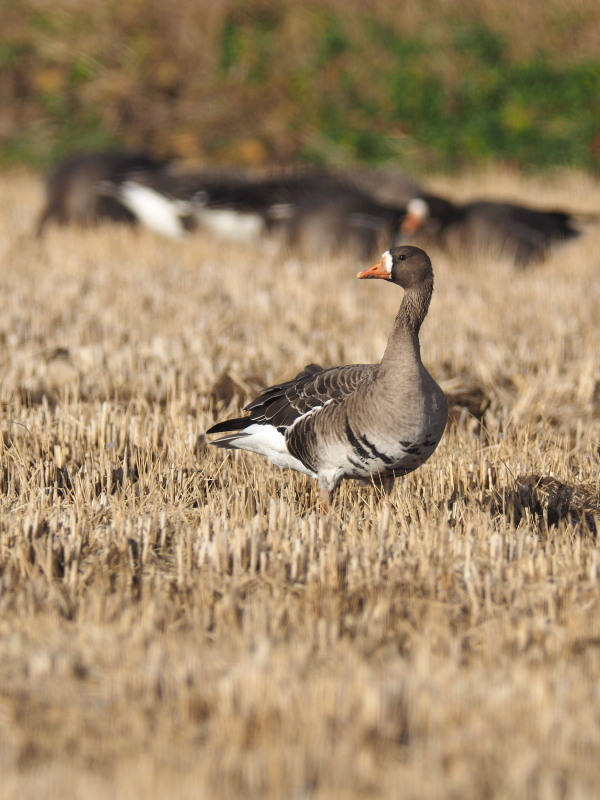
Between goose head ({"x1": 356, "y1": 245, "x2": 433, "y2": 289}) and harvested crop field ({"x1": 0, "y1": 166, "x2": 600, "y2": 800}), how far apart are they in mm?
975

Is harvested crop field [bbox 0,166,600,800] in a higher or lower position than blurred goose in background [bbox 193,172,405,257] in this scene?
lower

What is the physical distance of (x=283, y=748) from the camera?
2648 mm

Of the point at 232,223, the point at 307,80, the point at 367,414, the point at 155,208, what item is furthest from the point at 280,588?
the point at 307,80

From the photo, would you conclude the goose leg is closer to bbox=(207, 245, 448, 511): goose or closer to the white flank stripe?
bbox=(207, 245, 448, 511): goose

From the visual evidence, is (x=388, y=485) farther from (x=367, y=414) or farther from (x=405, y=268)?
(x=405, y=268)

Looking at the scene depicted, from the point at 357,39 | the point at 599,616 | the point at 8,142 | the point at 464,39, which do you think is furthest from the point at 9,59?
the point at 599,616

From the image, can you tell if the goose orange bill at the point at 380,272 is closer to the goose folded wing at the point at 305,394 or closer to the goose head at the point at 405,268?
the goose head at the point at 405,268

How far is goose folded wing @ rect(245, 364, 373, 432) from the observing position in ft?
15.8

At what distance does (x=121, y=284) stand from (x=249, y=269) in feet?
4.79

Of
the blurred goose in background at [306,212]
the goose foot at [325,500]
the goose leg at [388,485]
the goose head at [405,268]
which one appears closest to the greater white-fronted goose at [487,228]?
the blurred goose in background at [306,212]

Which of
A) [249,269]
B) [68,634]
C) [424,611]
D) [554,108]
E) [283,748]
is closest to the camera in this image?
[283,748]

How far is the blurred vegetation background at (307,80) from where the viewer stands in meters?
17.7

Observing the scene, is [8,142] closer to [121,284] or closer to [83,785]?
[121,284]

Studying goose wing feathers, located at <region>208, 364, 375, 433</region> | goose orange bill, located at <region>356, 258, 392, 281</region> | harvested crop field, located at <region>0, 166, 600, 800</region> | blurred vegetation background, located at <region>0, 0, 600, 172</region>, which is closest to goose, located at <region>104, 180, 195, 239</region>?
harvested crop field, located at <region>0, 166, 600, 800</region>
